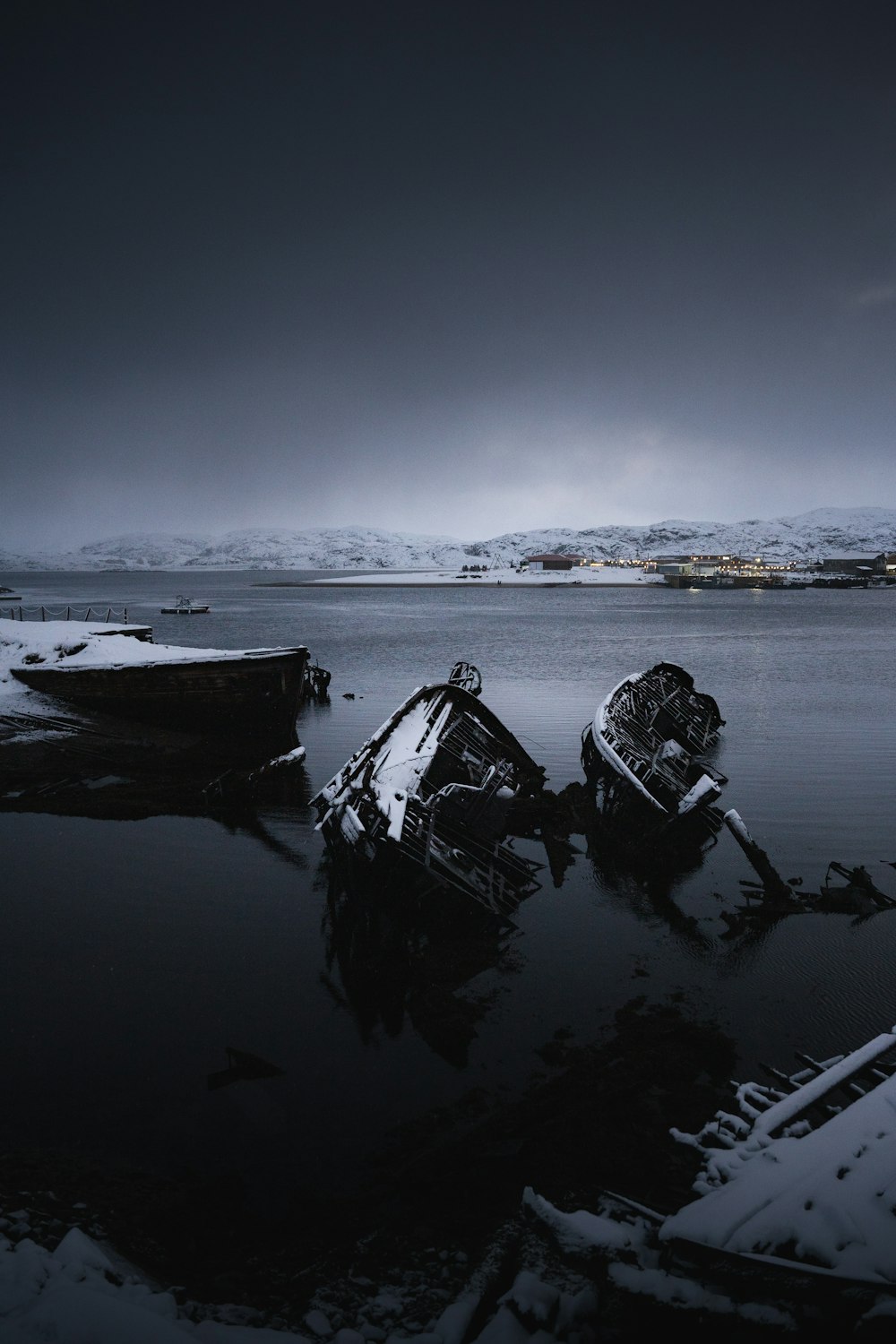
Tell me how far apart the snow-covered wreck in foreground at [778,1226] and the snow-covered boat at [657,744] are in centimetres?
871

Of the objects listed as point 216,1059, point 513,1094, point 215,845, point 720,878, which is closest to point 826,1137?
point 513,1094

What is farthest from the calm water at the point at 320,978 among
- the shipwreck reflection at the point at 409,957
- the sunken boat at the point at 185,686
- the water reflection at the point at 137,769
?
the sunken boat at the point at 185,686

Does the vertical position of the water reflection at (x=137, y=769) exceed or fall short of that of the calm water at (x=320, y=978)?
it exceeds it

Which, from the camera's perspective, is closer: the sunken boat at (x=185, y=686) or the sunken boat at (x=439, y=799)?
the sunken boat at (x=439, y=799)

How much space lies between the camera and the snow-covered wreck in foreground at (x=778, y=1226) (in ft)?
12.9

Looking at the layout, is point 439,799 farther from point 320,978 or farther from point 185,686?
point 185,686

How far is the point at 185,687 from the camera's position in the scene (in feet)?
74.6

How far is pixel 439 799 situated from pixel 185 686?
13.0m

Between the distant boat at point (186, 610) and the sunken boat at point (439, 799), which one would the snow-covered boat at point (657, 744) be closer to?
the sunken boat at point (439, 799)

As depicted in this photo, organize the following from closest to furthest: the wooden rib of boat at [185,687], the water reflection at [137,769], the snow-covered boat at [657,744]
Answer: the snow-covered boat at [657,744], the water reflection at [137,769], the wooden rib of boat at [185,687]

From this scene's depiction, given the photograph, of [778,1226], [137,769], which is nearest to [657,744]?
[137,769]

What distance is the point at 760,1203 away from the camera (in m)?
4.52

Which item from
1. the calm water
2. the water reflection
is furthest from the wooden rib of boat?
the calm water

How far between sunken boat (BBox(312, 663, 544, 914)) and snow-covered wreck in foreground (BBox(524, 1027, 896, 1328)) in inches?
240
